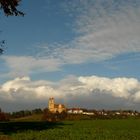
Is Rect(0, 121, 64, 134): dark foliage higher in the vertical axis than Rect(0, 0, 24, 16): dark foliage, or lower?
lower

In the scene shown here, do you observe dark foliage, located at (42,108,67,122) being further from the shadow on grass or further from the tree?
the tree

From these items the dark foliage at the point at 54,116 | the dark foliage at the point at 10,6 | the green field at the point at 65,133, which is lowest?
the green field at the point at 65,133

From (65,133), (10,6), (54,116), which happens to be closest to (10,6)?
(10,6)

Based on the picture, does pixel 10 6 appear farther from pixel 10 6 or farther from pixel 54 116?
pixel 54 116

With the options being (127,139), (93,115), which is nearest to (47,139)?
(127,139)

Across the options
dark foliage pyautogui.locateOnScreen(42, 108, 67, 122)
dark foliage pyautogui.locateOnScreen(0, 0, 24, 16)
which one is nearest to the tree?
dark foliage pyautogui.locateOnScreen(0, 0, 24, 16)

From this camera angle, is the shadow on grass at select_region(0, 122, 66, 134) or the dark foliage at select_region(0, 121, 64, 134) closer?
the dark foliage at select_region(0, 121, 64, 134)

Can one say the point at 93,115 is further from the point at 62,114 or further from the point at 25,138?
the point at 25,138

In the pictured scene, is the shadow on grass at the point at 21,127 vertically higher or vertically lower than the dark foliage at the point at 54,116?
lower

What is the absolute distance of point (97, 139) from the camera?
3466 centimetres

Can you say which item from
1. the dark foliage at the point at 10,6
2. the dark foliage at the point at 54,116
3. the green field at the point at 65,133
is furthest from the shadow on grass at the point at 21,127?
the dark foliage at the point at 54,116

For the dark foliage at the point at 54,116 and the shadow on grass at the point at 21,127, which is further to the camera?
the dark foliage at the point at 54,116

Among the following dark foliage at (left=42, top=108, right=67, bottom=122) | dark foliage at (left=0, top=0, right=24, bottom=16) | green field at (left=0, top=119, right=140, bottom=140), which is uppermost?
dark foliage at (left=0, top=0, right=24, bottom=16)

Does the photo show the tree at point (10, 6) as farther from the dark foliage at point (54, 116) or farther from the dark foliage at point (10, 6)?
the dark foliage at point (54, 116)
